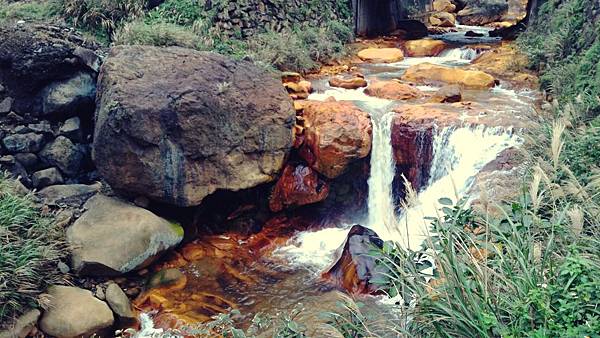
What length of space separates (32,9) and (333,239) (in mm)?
7870

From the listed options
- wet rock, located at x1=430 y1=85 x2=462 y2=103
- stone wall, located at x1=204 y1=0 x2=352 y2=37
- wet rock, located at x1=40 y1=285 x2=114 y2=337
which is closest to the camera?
wet rock, located at x1=40 y1=285 x2=114 y2=337

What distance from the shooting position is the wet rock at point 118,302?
17.8 ft

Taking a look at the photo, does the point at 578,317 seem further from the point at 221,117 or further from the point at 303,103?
the point at 303,103

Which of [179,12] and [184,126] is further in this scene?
[179,12]

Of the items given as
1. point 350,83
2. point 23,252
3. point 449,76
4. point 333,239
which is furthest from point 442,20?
point 23,252

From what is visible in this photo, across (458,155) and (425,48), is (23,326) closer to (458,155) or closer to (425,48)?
(458,155)

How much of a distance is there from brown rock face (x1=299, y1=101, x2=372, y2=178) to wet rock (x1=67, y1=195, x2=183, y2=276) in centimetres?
230

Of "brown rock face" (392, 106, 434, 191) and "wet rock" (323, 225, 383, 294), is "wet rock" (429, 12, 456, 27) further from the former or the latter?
"wet rock" (323, 225, 383, 294)

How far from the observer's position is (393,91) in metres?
8.86

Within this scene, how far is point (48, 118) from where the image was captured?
7.29 m

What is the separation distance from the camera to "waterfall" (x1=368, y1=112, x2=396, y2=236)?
295 inches

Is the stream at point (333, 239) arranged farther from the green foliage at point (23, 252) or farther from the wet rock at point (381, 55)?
the wet rock at point (381, 55)

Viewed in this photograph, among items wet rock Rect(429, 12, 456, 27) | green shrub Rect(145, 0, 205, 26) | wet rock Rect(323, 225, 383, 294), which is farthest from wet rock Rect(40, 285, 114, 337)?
wet rock Rect(429, 12, 456, 27)

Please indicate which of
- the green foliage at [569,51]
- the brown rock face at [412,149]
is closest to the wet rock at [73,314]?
the brown rock face at [412,149]
